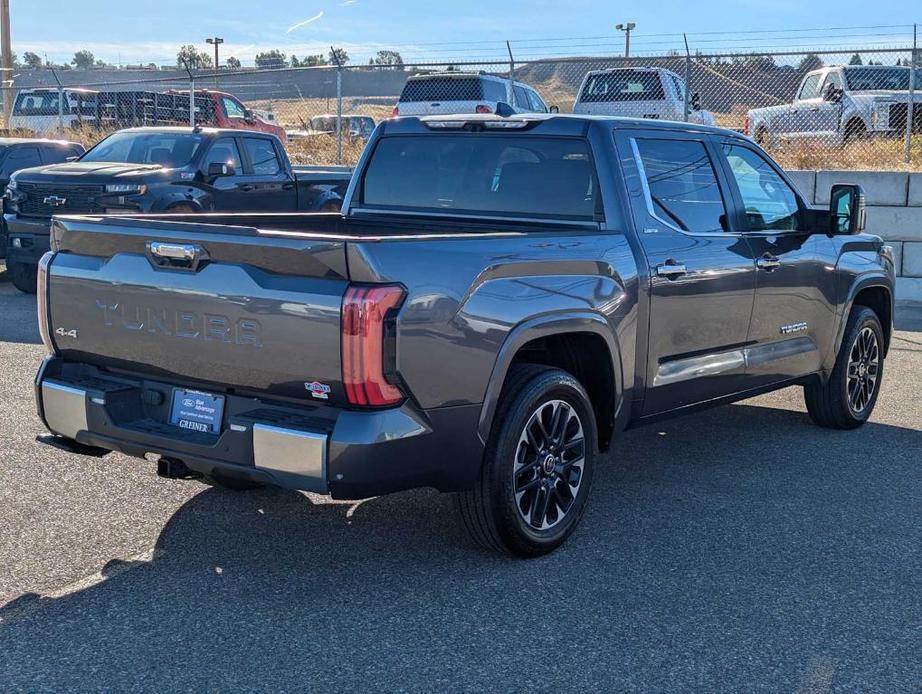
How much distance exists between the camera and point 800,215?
21.7 feet

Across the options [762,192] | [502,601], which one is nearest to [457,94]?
[762,192]

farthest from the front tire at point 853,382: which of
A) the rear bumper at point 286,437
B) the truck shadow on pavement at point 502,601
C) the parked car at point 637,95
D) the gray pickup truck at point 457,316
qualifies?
the parked car at point 637,95

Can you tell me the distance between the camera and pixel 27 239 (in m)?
12.2

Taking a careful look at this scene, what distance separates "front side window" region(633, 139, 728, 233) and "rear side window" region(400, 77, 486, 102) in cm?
1189

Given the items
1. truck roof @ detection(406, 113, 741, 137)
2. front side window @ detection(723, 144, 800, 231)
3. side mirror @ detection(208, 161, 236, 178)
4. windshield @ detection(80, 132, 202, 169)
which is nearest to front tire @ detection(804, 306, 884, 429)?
front side window @ detection(723, 144, 800, 231)

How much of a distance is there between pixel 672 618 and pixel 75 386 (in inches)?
100

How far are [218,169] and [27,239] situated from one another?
7.33ft

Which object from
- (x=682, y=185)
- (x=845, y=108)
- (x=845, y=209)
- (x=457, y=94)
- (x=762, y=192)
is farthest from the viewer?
(x=457, y=94)

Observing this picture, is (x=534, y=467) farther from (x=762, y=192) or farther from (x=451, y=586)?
(x=762, y=192)

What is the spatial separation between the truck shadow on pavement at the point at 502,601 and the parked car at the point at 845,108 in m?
11.0

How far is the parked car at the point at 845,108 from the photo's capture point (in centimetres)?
1570

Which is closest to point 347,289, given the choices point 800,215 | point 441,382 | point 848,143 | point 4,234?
point 441,382

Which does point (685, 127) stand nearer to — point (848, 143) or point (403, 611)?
point (403, 611)

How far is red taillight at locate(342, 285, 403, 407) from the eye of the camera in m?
3.82
